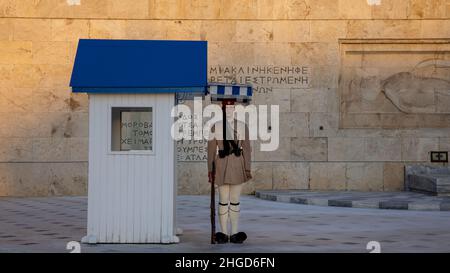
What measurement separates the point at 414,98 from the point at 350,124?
1.90 meters

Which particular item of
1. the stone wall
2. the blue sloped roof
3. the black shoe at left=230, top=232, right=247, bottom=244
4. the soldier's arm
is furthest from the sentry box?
the stone wall

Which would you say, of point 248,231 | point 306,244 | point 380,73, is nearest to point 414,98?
point 380,73

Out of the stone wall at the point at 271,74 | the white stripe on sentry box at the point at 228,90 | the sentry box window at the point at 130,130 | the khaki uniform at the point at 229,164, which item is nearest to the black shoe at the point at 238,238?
the khaki uniform at the point at 229,164

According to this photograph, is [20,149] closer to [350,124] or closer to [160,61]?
[350,124]

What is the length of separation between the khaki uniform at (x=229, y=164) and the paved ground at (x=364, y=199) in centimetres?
677

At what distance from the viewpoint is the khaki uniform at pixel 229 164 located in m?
11.6

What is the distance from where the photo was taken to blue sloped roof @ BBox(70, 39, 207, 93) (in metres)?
11.4

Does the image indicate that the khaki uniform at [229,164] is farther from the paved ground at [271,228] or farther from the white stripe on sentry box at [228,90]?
the paved ground at [271,228]

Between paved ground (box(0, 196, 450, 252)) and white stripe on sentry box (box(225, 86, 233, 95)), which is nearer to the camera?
paved ground (box(0, 196, 450, 252))

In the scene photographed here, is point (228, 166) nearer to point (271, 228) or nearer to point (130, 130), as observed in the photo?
point (130, 130)

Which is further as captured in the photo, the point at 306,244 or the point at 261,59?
the point at 261,59

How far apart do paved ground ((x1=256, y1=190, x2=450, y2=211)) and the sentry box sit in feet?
24.4

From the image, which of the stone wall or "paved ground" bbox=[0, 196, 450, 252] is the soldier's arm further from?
the stone wall
